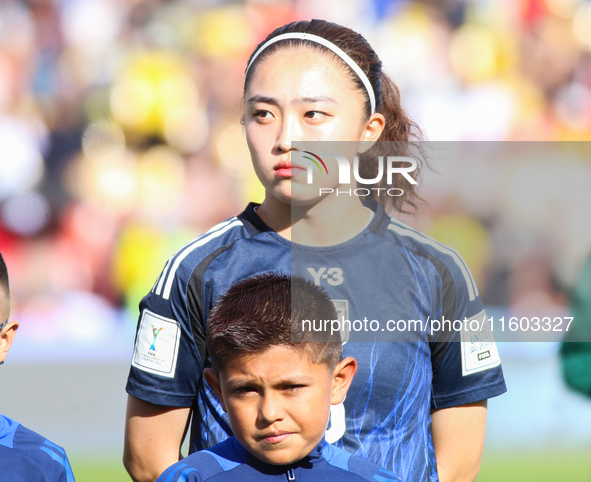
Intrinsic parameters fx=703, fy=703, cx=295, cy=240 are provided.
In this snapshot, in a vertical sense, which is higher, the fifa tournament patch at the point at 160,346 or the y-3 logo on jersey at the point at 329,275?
the y-3 logo on jersey at the point at 329,275

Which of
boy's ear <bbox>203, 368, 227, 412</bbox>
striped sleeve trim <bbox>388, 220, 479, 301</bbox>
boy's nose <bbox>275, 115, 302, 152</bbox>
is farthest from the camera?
striped sleeve trim <bbox>388, 220, 479, 301</bbox>

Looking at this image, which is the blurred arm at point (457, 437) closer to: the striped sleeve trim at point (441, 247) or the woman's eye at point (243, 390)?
the striped sleeve trim at point (441, 247)

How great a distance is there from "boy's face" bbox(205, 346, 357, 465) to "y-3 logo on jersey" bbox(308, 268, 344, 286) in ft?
0.80

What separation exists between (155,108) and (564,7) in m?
2.89

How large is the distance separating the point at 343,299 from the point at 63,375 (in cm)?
249

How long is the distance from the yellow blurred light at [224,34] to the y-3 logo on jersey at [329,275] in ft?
11.5

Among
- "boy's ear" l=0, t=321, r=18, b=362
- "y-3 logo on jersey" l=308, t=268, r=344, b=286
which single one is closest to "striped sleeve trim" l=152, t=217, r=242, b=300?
"y-3 logo on jersey" l=308, t=268, r=344, b=286

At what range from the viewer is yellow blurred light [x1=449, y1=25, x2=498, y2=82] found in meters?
4.71

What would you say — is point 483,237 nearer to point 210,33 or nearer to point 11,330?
point 11,330

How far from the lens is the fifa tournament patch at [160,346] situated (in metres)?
1.51

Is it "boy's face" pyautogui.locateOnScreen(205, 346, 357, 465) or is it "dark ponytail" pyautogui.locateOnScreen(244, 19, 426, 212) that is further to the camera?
"dark ponytail" pyautogui.locateOnScreen(244, 19, 426, 212)

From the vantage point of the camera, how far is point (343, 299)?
1522 millimetres

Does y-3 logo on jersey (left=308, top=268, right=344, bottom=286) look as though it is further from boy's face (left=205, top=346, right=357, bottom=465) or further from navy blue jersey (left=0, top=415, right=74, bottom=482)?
navy blue jersey (left=0, top=415, right=74, bottom=482)

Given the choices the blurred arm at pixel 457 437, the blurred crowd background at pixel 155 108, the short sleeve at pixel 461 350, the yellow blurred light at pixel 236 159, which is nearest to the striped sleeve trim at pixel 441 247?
the short sleeve at pixel 461 350
